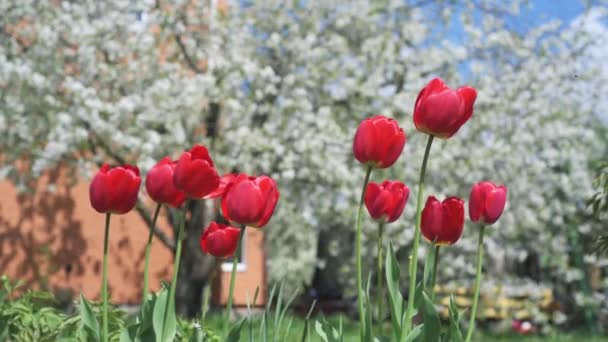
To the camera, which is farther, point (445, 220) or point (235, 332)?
point (445, 220)

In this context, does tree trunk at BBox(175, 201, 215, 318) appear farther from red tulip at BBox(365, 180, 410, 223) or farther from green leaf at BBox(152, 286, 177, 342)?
green leaf at BBox(152, 286, 177, 342)

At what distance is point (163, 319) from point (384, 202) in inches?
25.8

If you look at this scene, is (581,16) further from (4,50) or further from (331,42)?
(4,50)

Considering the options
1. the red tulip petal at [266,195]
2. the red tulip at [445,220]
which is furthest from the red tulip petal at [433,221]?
the red tulip petal at [266,195]

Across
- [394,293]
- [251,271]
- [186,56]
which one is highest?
[186,56]

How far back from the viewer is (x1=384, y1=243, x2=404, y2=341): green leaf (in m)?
2.04

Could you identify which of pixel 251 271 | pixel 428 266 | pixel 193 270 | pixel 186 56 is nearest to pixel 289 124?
pixel 186 56

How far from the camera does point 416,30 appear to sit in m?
12.3

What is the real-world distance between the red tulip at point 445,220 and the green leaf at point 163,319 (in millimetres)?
713

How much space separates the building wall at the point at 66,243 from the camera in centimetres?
1362

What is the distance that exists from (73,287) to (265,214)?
1281cm

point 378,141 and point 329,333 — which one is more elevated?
point 378,141

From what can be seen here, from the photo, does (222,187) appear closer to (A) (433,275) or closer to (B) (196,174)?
(B) (196,174)

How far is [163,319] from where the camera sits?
6.53ft
